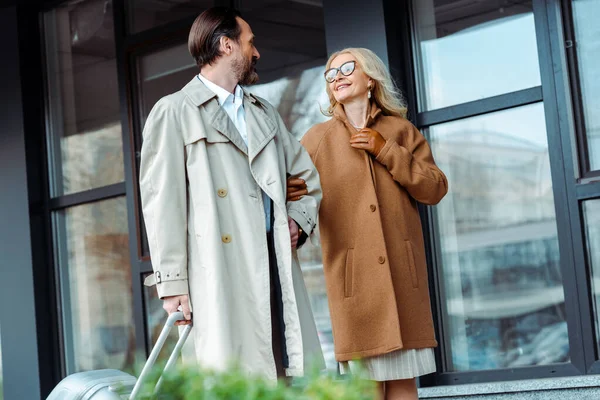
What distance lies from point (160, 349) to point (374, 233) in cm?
141

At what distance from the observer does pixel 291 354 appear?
3.07 metres

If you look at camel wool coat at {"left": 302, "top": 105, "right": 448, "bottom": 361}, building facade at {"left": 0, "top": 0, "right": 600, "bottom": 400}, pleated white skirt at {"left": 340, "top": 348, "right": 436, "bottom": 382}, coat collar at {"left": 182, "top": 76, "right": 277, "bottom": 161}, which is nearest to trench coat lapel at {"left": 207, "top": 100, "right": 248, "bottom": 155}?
coat collar at {"left": 182, "top": 76, "right": 277, "bottom": 161}

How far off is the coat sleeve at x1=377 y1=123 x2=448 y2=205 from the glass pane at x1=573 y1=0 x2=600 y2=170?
106 cm

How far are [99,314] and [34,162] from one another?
120cm

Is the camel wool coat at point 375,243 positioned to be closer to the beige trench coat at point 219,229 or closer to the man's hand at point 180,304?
the beige trench coat at point 219,229

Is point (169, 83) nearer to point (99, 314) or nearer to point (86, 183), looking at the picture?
point (86, 183)

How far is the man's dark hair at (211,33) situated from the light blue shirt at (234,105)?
85 mm

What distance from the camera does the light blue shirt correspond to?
126 inches

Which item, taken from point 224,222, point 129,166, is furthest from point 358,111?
point 129,166

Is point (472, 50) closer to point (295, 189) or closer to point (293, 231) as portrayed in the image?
point (295, 189)

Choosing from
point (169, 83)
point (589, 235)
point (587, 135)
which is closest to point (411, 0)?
point (587, 135)

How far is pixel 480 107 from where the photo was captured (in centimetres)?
482

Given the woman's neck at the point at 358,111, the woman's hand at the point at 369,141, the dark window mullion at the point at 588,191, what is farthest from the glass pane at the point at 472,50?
the woman's hand at the point at 369,141

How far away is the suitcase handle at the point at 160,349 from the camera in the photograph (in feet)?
4.36
